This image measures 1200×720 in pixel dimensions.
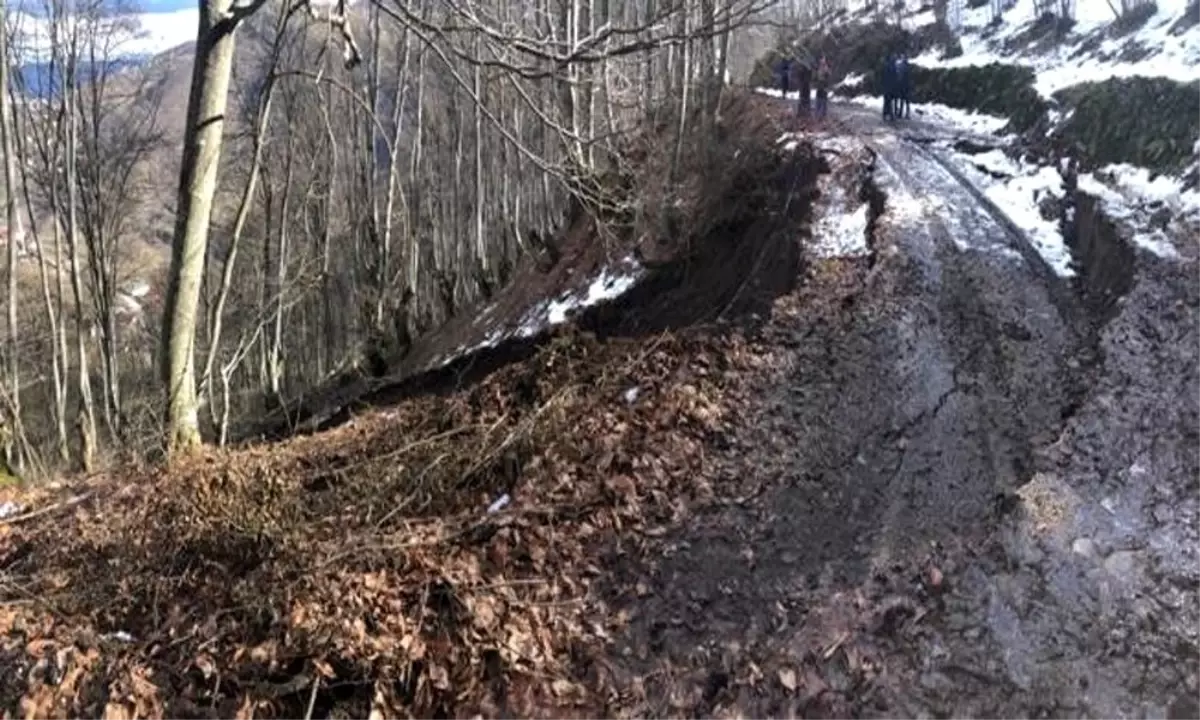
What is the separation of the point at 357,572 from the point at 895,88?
2193cm

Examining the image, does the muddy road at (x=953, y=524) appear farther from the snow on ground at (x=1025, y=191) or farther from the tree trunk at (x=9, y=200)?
the tree trunk at (x=9, y=200)

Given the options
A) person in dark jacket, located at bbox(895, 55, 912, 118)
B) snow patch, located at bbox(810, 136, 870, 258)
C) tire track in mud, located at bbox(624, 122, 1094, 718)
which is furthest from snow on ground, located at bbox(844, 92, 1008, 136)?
tire track in mud, located at bbox(624, 122, 1094, 718)

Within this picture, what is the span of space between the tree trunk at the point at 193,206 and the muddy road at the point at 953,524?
3665 mm

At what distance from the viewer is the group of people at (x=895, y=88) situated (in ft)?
77.3

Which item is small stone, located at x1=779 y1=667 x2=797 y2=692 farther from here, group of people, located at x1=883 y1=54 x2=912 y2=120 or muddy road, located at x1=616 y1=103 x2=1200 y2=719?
group of people, located at x1=883 y1=54 x2=912 y2=120

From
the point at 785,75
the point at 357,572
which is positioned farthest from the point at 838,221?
the point at 785,75

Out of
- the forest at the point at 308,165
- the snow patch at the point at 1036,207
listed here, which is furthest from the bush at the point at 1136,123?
the forest at the point at 308,165

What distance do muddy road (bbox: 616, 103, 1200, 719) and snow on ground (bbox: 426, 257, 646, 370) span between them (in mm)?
6280

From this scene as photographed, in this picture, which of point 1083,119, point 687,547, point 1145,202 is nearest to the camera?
point 687,547

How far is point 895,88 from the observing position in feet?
77.9

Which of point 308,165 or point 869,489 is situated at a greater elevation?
point 308,165

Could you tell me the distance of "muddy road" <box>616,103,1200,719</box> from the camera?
4.75 metres

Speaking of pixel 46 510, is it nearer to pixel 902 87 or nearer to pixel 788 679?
pixel 788 679

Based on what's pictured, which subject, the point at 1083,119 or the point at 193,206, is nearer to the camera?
the point at 193,206
